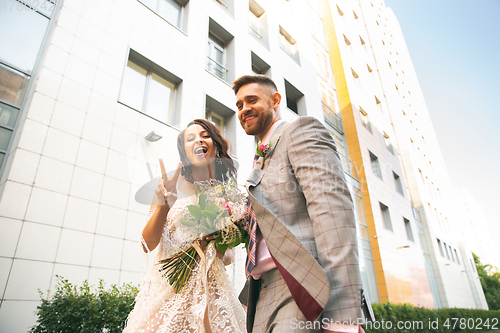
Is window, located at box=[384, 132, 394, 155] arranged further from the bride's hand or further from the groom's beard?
the groom's beard

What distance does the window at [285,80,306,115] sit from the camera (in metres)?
14.3

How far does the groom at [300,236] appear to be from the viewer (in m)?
1.20

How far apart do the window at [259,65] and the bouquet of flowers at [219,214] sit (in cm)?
1131

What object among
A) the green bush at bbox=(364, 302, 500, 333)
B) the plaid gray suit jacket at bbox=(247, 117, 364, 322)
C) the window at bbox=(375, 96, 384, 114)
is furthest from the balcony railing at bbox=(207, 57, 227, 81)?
the window at bbox=(375, 96, 384, 114)

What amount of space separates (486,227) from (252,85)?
383 ft

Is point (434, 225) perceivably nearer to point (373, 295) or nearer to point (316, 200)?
point (373, 295)

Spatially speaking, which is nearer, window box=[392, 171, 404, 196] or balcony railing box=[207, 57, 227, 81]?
balcony railing box=[207, 57, 227, 81]

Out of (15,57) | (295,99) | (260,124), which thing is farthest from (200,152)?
(295,99)

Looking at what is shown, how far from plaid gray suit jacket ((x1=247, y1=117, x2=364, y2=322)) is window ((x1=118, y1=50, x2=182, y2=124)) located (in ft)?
18.4

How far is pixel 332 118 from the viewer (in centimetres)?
1838

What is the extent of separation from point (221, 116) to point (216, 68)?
1906 millimetres

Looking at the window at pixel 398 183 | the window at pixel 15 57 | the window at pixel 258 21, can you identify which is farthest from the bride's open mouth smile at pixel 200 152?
the window at pixel 398 183

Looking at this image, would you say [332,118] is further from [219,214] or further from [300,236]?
[300,236]

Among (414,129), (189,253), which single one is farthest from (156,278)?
(414,129)
